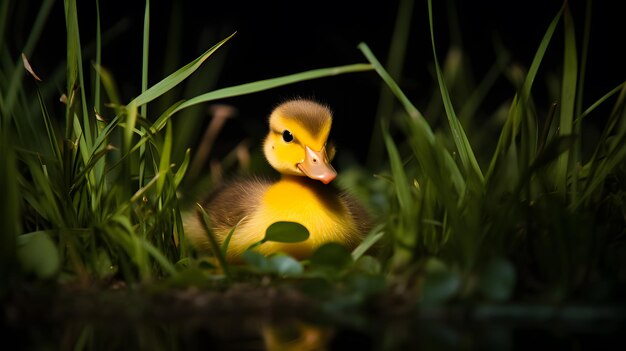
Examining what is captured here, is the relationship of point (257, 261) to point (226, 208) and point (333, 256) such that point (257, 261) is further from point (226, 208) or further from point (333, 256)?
point (226, 208)

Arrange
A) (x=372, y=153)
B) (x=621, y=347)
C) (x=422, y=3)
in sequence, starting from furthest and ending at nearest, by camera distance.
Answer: (x=422, y=3), (x=372, y=153), (x=621, y=347)

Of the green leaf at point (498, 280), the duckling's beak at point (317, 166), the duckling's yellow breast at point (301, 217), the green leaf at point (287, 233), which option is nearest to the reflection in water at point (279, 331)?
the green leaf at point (498, 280)

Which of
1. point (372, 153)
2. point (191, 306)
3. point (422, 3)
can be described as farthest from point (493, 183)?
point (422, 3)

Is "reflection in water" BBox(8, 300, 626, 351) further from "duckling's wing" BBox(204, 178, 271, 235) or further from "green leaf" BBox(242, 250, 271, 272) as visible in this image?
"duckling's wing" BBox(204, 178, 271, 235)

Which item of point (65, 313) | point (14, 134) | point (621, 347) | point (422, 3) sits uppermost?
point (422, 3)

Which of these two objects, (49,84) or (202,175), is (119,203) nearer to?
(49,84)

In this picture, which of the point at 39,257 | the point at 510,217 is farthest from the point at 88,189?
the point at 510,217
